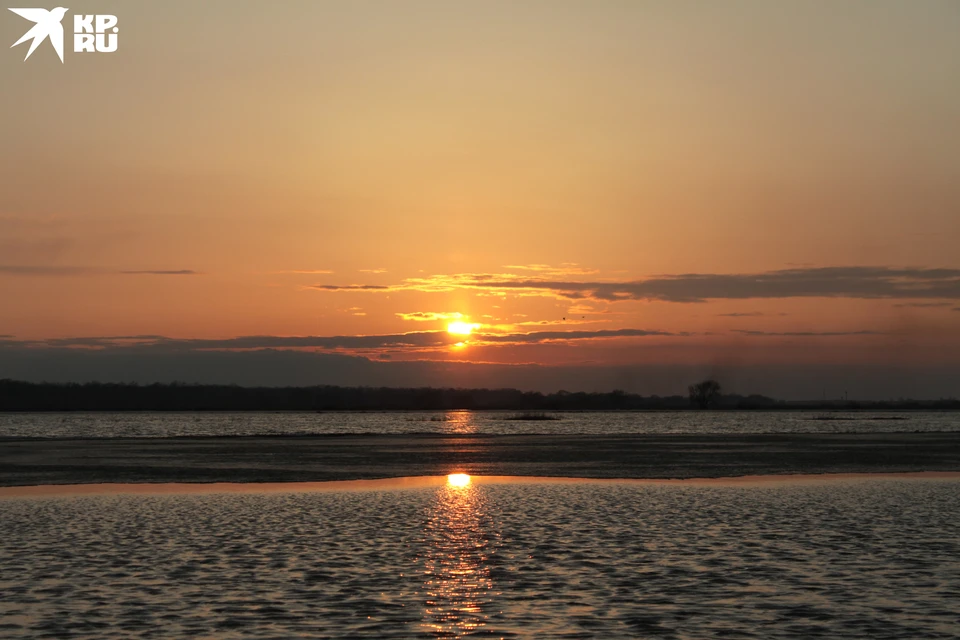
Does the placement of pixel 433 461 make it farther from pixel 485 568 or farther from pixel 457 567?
pixel 485 568

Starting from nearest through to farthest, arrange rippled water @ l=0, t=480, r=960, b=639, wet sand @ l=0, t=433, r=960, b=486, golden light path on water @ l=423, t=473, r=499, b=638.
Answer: rippled water @ l=0, t=480, r=960, b=639
golden light path on water @ l=423, t=473, r=499, b=638
wet sand @ l=0, t=433, r=960, b=486

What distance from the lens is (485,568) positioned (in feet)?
66.0

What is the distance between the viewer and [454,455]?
208 feet

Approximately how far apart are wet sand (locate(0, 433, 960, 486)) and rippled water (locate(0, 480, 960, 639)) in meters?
13.8

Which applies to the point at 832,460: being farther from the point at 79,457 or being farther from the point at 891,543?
the point at 79,457

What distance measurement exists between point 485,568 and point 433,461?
37309 mm

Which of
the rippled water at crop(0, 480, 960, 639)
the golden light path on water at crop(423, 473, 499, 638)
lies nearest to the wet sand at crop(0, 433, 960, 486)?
the rippled water at crop(0, 480, 960, 639)

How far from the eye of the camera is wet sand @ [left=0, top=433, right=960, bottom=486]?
1839 inches

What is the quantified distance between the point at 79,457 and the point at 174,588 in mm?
46445

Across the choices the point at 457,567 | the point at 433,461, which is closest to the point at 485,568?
the point at 457,567

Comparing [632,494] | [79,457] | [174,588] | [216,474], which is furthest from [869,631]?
[79,457]

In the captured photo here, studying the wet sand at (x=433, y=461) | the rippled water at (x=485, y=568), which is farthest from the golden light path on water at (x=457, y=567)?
the wet sand at (x=433, y=461)

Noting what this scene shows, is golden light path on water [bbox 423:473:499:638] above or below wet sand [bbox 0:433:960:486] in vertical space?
above

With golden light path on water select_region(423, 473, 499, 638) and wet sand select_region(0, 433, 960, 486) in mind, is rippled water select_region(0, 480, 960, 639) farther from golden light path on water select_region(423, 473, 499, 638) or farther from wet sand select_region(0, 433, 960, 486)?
wet sand select_region(0, 433, 960, 486)
